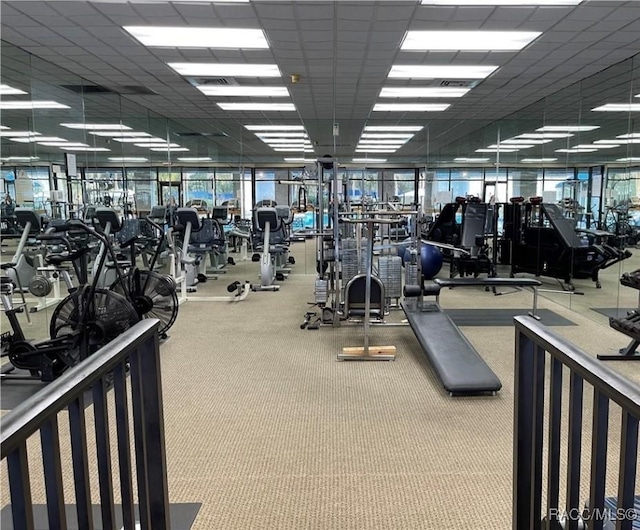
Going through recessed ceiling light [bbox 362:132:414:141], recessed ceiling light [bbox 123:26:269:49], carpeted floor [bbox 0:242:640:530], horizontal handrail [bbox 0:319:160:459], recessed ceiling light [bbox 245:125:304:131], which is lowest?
carpeted floor [bbox 0:242:640:530]

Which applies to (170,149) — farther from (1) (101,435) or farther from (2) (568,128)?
(1) (101,435)

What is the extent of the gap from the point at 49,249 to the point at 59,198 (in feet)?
2.12

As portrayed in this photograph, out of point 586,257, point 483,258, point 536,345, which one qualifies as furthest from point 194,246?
point 536,345

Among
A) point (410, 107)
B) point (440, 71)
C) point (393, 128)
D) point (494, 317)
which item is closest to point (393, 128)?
point (393, 128)

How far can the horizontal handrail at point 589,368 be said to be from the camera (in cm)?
106

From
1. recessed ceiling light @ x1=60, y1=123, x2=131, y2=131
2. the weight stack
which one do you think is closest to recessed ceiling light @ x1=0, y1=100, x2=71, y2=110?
recessed ceiling light @ x1=60, y1=123, x2=131, y2=131

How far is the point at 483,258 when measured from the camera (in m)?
8.34

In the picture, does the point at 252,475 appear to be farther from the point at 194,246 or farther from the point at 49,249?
the point at 194,246

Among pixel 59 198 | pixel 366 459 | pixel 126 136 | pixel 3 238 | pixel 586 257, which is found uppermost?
pixel 126 136

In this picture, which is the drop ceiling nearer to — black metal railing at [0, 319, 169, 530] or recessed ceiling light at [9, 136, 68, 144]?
recessed ceiling light at [9, 136, 68, 144]

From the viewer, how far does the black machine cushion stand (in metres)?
3.66

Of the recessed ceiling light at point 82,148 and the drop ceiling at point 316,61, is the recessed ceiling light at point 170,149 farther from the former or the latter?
the recessed ceiling light at point 82,148

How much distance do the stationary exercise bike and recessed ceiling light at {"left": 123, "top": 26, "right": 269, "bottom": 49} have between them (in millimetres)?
2182

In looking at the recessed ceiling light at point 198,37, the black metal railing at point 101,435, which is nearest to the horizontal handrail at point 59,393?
the black metal railing at point 101,435
